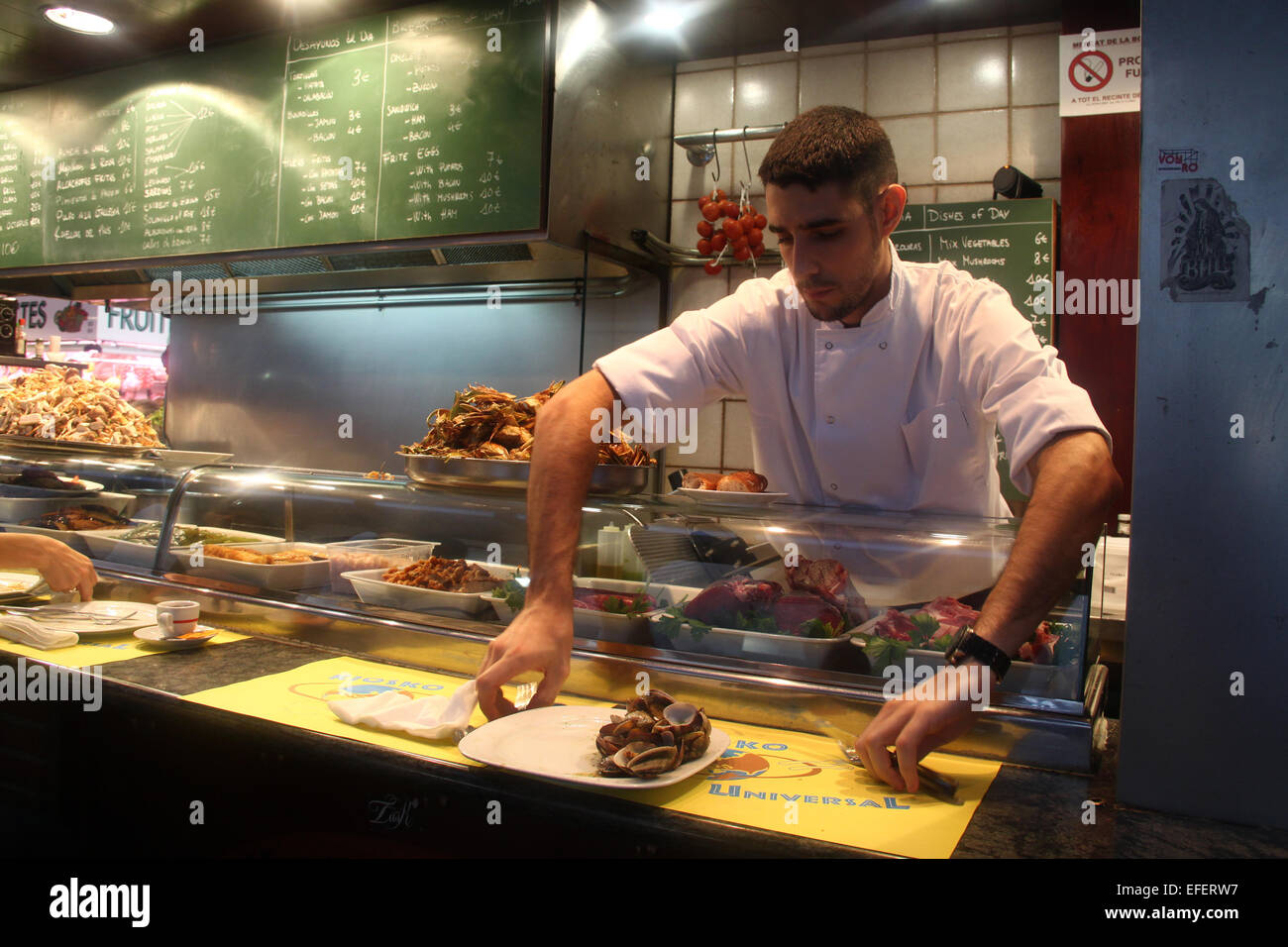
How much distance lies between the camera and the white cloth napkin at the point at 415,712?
1.50 metres

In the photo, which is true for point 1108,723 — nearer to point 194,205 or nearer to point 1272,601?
point 1272,601

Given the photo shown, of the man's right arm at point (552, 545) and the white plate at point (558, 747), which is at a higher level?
the man's right arm at point (552, 545)

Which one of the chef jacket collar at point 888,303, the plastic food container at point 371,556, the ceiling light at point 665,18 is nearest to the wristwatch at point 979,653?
the chef jacket collar at point 888,303

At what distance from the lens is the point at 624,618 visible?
1.76 meters

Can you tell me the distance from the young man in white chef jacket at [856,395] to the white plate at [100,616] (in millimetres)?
1095

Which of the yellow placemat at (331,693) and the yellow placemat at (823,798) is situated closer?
the yellow placemat at (823,798)

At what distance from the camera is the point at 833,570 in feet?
5.36

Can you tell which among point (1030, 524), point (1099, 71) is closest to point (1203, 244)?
point (1030, 524)

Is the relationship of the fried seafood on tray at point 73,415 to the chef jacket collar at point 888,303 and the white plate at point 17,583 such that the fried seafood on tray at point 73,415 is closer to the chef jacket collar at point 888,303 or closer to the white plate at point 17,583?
the white plate at point 17,583

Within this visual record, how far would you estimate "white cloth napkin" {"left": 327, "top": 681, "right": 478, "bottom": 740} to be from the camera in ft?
4.91

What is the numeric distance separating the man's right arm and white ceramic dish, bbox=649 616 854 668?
0.20 metres
